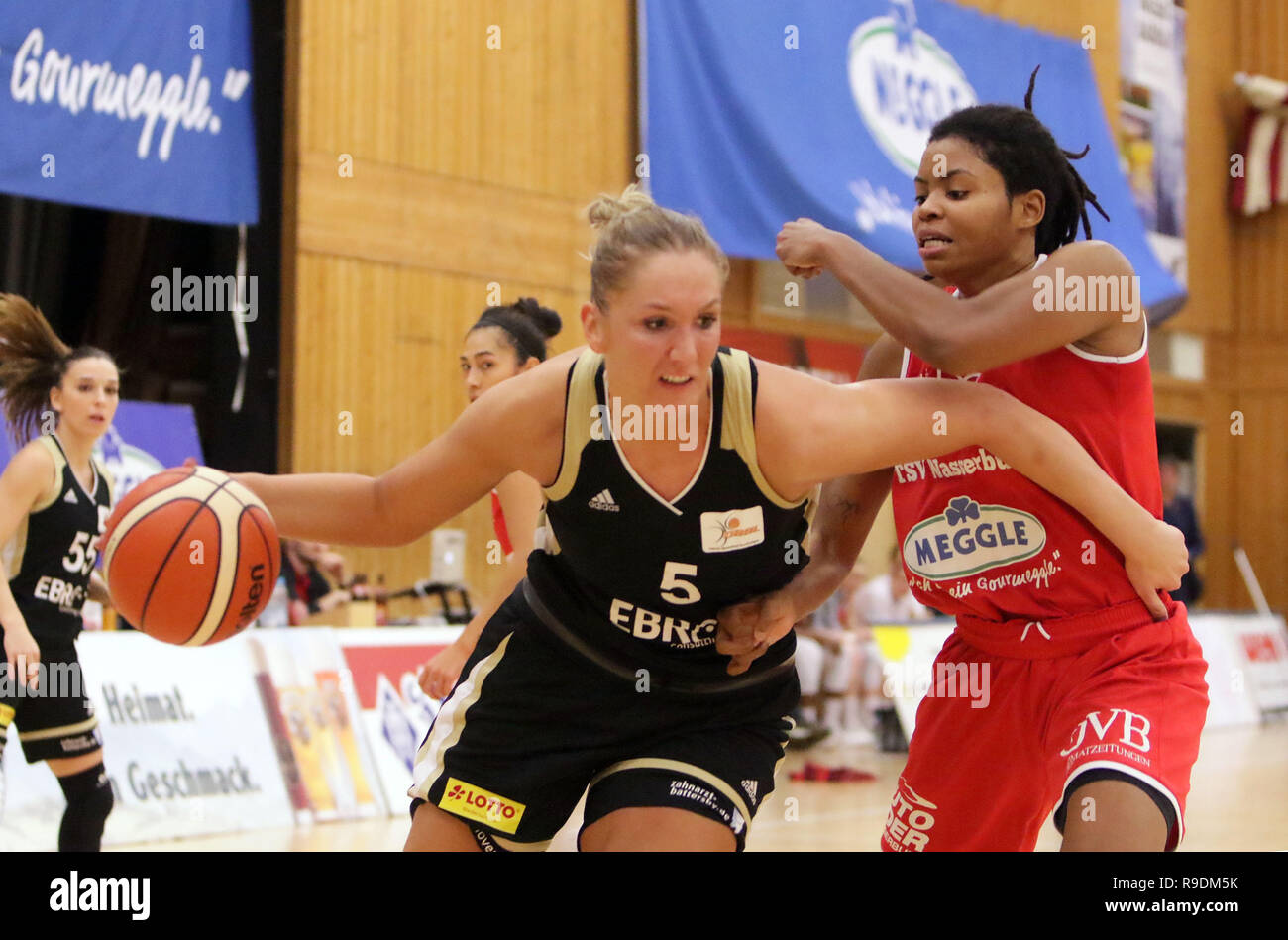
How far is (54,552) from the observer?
584 cm

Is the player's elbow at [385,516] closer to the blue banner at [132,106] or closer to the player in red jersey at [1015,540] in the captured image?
the player in red jersey at [1015,540]

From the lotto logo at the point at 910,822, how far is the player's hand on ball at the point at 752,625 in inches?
26.4

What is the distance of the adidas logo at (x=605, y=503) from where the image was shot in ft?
9.98

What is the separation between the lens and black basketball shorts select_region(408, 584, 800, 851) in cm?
314

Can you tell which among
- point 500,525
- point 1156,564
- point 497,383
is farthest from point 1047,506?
point 500,525

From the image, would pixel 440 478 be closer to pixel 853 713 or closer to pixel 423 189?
pixel 853 713

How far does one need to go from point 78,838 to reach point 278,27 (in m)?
7.52

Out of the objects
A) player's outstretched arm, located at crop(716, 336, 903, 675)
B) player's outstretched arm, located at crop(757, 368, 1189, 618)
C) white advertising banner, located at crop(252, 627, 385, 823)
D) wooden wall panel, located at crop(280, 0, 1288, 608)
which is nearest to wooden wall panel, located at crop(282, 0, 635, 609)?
wooden wall panel, located at crop(280, 0, 1288, 608)

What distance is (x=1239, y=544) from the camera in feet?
69.3

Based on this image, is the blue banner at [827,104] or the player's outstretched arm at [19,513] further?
the blue banner at [827,104]

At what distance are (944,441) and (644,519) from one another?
68 cm

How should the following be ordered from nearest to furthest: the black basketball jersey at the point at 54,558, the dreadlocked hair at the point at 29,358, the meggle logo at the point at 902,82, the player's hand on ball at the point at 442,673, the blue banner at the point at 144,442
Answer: the player's hand on ball at the point at 442,673, the black basketball jersey at the point at 54,558, the dreadlocked hair at the point at 29,358, the blue banner at the point at 144,442, the meggle logo at the point at 902,82

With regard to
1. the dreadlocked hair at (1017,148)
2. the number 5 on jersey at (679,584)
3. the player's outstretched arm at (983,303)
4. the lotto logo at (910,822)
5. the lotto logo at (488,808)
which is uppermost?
the dreadlocked hair at (1017,148)

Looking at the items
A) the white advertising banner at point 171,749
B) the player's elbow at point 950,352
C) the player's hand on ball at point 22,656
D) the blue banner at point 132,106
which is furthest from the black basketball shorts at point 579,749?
the blue banner at point 132,106
